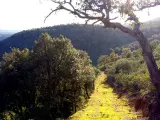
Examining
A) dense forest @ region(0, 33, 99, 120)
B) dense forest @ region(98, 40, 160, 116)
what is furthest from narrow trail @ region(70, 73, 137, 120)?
dense forest @ region(0, 33, 99, 120)

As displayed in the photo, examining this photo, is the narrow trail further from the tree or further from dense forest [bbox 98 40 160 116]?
the tree

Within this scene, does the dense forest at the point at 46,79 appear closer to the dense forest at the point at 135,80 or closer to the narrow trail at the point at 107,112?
the narrow trail at the point at 107,112

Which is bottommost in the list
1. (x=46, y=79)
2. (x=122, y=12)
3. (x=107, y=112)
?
(x=107, y=112)

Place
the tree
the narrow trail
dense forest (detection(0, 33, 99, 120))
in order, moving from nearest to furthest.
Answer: the tree
the narrow trail
dense forest (detection(0, 33, 99, 120))

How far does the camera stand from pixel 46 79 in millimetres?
41750

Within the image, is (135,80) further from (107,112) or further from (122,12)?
(122,12)

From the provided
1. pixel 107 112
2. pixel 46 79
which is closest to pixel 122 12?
pixel 107 112

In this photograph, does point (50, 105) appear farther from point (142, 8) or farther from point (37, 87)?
point (142, 8)

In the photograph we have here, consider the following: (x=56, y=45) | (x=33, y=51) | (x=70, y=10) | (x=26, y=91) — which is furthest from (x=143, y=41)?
(x=26, y=91)

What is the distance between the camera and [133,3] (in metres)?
14.4

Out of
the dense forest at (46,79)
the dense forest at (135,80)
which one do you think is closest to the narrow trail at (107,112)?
the dense forest at (135,80)

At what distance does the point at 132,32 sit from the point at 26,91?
108ft

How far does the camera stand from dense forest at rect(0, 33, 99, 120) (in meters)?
40.8

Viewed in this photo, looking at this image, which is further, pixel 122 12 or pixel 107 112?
pixel 107 112
